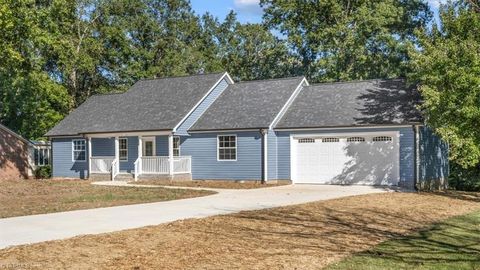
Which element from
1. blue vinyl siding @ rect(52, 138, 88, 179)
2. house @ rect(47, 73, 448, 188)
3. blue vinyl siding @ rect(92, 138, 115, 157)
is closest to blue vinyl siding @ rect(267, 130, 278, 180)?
house @ rect(47, 73, 448, 188)

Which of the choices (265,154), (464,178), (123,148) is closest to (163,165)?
(123,148)

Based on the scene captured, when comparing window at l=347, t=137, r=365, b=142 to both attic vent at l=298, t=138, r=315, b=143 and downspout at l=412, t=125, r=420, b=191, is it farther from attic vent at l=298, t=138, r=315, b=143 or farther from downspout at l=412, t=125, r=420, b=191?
downspout at l=412, t=125, r=420, b=191

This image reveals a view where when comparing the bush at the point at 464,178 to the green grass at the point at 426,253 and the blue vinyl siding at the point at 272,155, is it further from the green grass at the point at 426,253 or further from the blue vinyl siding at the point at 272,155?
the green grass at the point at 426,253

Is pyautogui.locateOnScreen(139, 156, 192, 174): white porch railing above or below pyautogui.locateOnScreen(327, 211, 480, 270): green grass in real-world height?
above

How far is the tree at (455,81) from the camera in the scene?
19.3 metres

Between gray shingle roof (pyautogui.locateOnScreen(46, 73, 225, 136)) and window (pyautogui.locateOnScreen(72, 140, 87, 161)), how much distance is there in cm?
85

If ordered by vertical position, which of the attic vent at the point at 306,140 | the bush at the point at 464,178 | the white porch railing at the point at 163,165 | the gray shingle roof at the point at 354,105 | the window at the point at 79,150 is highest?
the gray shingle roof at the point at 354,105

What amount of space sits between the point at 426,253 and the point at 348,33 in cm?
3105

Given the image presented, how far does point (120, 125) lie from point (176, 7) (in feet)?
80.8

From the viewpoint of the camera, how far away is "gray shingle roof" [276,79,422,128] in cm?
2494

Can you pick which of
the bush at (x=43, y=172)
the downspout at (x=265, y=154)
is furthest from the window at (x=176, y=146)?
Result: the bush at (x=43, y=172)

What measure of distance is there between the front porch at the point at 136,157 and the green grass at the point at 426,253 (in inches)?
707

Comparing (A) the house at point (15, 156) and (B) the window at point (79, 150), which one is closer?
(B) the window at point (79, 150)

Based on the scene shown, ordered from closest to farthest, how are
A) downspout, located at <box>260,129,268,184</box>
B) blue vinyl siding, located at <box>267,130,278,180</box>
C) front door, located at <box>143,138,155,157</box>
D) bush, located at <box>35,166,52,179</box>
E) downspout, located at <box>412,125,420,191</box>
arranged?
downspout, located at <box>412,125,420,191</box>
downspout, located at <box>260,129,268,184</box>
blue vinyl siding, located at <box>267,130,278,180</box>
front door, located at <box>143,138,155,157</box>
bush, located at <box>35,166,52,179</box>
